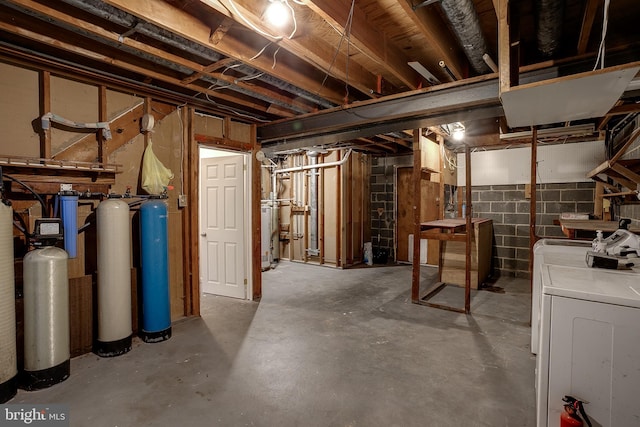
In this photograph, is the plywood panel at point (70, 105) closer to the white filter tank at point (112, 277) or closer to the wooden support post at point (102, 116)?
the wooden support post at point (102, 116)

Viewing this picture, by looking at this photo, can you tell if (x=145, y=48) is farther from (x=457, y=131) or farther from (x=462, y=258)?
(x=462, y=258)

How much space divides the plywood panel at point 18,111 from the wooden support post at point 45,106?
0.03 metres

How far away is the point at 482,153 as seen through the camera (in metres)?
5.27

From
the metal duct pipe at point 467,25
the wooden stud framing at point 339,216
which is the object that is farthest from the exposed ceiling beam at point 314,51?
the wooden stud framing at point 339,216

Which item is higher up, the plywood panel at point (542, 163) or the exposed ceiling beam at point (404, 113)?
the exposed ceiling beam at point (404, 113)

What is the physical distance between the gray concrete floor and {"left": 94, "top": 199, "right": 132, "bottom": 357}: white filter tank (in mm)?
146

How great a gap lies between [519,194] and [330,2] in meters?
4.64

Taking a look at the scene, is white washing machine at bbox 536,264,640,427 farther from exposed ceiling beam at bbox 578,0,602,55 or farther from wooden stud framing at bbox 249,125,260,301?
wooden stud framing at bbox 249,125,260,301

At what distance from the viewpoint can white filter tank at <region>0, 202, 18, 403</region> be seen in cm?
189

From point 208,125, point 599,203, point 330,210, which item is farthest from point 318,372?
point 599,203

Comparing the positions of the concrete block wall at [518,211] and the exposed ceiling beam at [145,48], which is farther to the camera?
the concrete block wall at [518,211]

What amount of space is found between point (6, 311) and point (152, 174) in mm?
1424

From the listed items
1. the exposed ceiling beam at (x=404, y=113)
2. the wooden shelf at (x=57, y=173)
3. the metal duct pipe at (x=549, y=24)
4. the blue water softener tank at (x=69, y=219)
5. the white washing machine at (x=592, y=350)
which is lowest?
the white washing machine at (x=592, y=350)

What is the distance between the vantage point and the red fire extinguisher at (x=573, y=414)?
104cm
